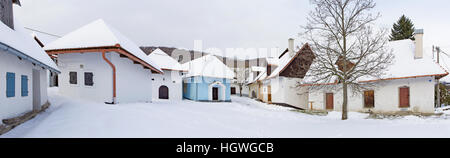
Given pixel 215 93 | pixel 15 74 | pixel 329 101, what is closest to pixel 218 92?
pixel 215 93

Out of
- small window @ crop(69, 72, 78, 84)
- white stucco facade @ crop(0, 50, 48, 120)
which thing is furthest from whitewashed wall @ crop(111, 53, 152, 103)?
white stucco facade @ crop(0, 50, 48, 120)

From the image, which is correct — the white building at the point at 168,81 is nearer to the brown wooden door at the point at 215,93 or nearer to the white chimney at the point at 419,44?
the brown wooden door at the point at 215,93

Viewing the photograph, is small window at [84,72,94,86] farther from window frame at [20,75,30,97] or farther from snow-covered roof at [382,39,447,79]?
snow-covered roof at [382,39,447,79]

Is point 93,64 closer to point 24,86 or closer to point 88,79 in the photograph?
point 88,79

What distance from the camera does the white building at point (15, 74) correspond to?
5.86 meters

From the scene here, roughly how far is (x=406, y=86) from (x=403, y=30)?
19881 mm

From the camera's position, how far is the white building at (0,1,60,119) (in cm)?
586

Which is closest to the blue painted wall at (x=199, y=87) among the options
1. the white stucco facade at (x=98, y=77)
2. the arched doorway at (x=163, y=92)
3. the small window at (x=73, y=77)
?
the arched doorway at (x=163, y=92)

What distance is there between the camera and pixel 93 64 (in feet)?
37.3

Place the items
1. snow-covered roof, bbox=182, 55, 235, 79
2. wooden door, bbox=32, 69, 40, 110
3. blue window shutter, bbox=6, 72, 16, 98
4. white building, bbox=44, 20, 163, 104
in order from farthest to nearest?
1. snow-covered roof, bbox=182, 55, 235, 79
2. white building, bbox=44, 20, 163, 104
3. wooden door, bbox=32, 69, 40, 110
4. blue window shutter, bbox=6, 72, 16, 98

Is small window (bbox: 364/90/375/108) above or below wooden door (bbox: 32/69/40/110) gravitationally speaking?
below

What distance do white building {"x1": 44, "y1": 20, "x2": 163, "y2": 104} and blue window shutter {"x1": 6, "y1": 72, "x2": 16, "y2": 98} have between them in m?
4.22

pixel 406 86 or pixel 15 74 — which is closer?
pixel 15 74

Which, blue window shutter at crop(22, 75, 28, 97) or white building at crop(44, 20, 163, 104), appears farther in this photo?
white building at crop(44, 20, 163, 104)
